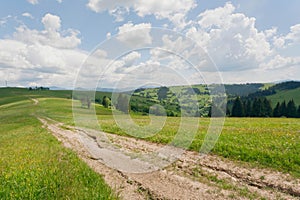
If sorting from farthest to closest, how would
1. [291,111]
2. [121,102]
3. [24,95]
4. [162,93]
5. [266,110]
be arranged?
[24,95], [266,110], [291,111], [162,93], [121,102]

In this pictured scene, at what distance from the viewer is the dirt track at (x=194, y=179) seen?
7875 millimetres

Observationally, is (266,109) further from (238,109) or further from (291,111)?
(238,109)

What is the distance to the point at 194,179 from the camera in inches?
364

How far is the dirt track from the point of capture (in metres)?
7.88

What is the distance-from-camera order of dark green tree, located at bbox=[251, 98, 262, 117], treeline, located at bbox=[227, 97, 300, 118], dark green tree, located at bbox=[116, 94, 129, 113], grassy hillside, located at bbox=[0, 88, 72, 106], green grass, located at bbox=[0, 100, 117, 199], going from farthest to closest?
grassy hillside, located at bbox=[0, 88, 72, 106] → dark green tree, located at bbox=[251, 98, 262, 117] → treeline, located at bbox=[227, 97, 300, 118] → dark green tree, located at bbox=[116, 94, 129, 113] → green grass, located at bbox=[0, 100, 117, 199]

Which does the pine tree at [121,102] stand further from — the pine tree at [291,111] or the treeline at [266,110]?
Answer: the pine tree at [291,111]

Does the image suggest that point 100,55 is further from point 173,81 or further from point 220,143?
point 220,143

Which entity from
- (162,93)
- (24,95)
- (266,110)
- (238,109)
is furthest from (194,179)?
(24,95)

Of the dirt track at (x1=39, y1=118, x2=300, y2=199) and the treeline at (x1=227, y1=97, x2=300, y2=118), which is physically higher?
the dirt track at (x1=39, y1=118, x2=300, y2=199)

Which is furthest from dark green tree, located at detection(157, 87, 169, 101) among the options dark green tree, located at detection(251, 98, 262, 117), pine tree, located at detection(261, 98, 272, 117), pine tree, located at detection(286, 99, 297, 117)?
pine tree, located at detection(286, 99, 297, 117)

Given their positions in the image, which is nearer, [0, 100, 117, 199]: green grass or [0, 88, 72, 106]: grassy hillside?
[0, 100, 117, 199]: green grass

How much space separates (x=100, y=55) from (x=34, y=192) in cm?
575

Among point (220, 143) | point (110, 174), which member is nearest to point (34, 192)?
point (110, 174)

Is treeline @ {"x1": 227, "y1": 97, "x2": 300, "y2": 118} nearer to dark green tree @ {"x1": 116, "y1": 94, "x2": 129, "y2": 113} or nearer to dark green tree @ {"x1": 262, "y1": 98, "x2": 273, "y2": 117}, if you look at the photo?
dark green tree @ {"x1": 262, "y1": 98, "x2": 273, "y2": 117}
